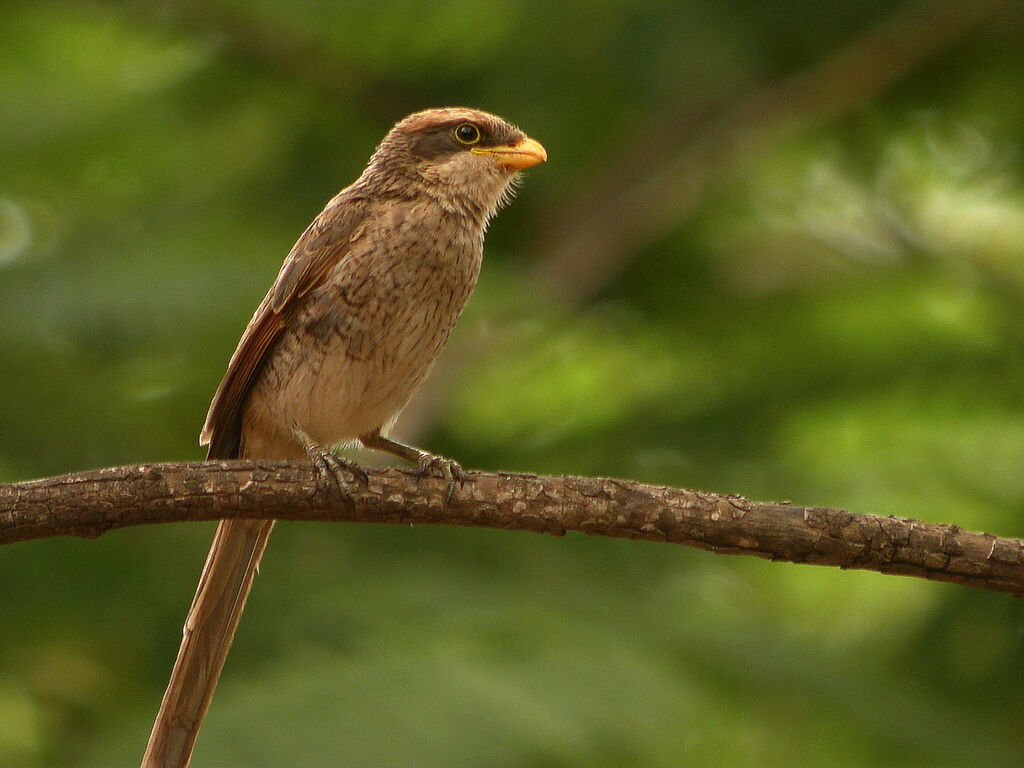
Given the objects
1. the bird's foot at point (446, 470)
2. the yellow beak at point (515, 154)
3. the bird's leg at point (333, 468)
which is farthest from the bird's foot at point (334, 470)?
the yellow beak at point (515, 154)

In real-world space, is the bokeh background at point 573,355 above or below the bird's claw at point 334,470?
above

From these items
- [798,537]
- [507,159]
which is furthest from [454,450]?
[798,537]

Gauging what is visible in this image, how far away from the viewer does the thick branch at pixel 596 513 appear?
375 centimetres

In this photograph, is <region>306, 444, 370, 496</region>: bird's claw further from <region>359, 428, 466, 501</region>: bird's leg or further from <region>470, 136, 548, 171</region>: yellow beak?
<region>470, 136, 548, 171</region>: yellow beak

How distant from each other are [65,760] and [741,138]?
238 inches

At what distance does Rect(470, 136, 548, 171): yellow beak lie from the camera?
18.0 ft

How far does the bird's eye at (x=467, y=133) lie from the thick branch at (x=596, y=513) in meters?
2.06

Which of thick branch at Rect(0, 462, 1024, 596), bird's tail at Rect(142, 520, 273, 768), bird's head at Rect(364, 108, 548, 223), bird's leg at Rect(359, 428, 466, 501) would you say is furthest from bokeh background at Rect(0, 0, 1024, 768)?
thick branch at Rect(0, 462, 1024, 596)

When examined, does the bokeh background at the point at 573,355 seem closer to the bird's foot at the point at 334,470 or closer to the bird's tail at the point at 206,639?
the bird's tail at the point at 206,639

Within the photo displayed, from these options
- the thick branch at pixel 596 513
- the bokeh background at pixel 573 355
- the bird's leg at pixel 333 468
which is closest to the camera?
the thick branch at pixel 596 513

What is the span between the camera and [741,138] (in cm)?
902

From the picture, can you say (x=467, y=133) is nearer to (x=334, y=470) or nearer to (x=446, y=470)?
(x=446, y=470)

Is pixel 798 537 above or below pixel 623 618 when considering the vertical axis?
below

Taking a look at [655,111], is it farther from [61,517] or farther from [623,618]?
[61,517]
